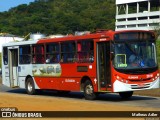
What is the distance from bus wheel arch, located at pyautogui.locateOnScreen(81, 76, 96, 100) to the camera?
22078mm

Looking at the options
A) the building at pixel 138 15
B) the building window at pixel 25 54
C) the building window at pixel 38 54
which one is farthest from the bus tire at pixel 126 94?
the building at pixel 138 15

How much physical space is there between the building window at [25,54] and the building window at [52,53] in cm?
209

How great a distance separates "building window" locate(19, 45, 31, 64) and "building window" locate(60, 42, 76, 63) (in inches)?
137

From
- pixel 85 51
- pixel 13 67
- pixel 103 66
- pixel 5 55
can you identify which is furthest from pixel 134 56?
pixel 5 55

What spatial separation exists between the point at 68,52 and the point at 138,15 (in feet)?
431

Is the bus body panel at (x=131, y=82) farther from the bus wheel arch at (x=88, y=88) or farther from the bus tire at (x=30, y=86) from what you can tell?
the bus tire at (x=30, y=86)

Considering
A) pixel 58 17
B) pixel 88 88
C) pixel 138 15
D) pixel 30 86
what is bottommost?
pixel 30 86

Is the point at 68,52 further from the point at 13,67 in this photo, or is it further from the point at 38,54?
the point at 13,67

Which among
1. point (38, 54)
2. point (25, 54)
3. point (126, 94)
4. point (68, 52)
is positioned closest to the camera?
point (126, 94)

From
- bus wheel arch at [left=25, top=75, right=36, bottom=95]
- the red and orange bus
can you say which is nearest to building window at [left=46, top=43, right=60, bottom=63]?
the red and orange bus

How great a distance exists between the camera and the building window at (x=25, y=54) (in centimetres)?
2742

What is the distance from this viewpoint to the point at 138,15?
153m

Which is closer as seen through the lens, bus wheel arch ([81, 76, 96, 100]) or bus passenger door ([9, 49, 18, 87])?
bus wheel arch ([81, 76, 96, 100])

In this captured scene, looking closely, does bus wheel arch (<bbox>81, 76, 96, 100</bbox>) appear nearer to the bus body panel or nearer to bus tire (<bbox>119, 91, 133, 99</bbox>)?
the bus body panel
